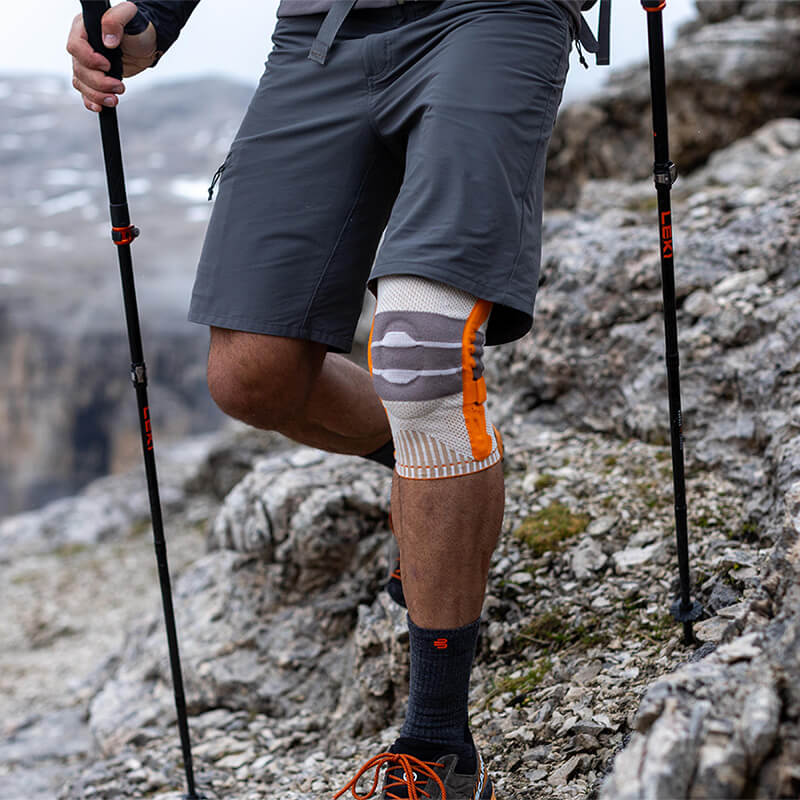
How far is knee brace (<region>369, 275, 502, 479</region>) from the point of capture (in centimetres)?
196

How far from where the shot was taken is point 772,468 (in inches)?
126

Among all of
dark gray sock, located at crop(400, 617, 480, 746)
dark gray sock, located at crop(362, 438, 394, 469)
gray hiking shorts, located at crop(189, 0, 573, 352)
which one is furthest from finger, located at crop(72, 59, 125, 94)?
dark gray sock, located at crop(400, 617, 480, 746)

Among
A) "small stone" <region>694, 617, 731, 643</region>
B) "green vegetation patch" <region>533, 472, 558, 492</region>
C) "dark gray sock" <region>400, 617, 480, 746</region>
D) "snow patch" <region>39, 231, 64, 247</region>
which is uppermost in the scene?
"dark gray sock" <region>400, 617, 480, 746</region>

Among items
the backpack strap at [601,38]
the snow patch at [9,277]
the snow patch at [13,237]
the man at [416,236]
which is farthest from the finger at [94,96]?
the snow patch at [13,237]

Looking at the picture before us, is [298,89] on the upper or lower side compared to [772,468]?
upper

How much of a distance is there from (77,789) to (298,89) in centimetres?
270

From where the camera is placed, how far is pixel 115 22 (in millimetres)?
2438

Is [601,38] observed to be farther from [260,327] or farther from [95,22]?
[95,22]

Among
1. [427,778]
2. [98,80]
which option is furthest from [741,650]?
[98,80]

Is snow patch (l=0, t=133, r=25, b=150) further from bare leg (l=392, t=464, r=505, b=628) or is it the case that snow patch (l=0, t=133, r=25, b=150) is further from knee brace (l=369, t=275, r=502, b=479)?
bare leg (l=392, t=464, r=505, b=628)

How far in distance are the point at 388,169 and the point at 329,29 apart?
41 cm

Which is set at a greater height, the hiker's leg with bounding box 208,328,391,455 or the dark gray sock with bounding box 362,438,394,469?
the hiker's leg with bounding box 208,328,391,455

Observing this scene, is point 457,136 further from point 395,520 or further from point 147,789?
point 147,789

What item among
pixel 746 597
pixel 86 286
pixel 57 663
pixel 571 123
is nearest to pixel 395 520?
pixel 746 597
